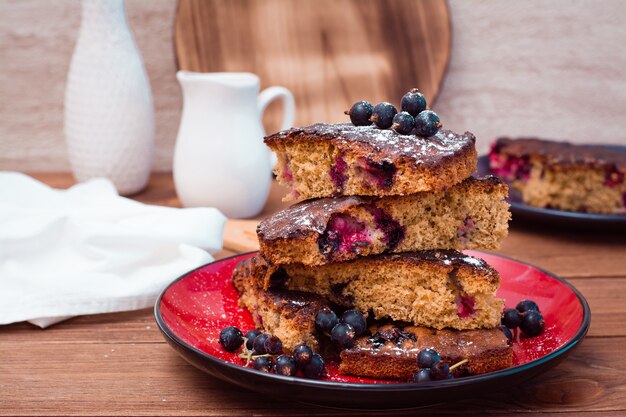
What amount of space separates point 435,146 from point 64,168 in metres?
2.04

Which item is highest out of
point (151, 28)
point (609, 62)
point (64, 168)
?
point (151, 28)

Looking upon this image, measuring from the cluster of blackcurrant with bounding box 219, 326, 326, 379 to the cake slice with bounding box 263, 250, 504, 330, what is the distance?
13cm

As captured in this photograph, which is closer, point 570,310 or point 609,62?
point 570,310

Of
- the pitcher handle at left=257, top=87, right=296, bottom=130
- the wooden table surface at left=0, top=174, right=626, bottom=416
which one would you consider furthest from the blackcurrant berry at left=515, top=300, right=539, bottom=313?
the pitcher handle at left=257, top=87, right=296, bottom=130

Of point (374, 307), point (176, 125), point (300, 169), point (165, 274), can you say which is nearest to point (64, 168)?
point (176, 125)

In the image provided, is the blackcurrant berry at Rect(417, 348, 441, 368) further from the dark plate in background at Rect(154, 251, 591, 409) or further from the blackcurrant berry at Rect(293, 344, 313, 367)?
the blackcurrant berry at Rect(293, 344, 313, 367)

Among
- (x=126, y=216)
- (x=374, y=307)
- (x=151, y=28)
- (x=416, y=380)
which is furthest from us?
(x=151, y=28)

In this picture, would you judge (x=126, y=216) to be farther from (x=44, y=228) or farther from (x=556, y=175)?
(x=556, y=175)

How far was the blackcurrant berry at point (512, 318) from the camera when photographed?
1425 mm

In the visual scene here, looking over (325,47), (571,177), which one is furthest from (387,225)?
(325,47)

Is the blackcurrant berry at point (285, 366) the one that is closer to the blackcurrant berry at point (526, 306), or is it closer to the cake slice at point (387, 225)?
the cake slice at point (387, 225)

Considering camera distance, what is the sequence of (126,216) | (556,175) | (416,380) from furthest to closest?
(556,175)
(126,216)
(416,380)

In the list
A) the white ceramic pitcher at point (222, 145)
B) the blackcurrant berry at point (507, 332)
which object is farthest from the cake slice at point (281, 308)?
the white ceramic pitcher at point (222, 145)

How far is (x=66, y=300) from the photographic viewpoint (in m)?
1.61
